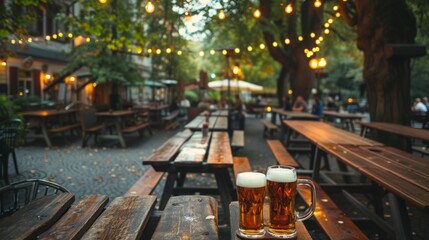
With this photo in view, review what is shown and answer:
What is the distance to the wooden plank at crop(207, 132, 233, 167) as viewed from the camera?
3.68 meters

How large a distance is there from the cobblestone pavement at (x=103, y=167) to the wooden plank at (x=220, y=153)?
88 cm

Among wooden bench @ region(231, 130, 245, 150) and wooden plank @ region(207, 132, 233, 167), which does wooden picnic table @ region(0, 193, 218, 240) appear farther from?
wooden bench @ region(231, 130, 245, 150)

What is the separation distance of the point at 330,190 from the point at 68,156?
22.8 feet

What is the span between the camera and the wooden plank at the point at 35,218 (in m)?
1.57

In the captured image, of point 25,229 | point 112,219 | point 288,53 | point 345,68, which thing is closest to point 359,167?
point 112,219

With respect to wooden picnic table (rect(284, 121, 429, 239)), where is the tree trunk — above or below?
above

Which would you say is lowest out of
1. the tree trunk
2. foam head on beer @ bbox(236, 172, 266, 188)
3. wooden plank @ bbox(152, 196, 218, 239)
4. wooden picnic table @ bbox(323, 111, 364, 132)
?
wooden picnic table @ bbox(323, 111, 364, 132)

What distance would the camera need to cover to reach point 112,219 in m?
1.79

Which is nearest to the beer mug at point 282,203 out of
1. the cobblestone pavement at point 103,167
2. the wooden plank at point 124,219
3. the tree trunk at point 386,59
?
the wooden plank at point 124,219

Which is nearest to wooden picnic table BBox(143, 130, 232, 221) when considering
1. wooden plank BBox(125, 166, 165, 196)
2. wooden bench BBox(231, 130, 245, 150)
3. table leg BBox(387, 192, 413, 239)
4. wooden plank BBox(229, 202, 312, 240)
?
wooden plank BBox(125, 166, 165, 196)

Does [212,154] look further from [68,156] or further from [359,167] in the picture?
[68,156]

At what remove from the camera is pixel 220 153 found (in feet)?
13.9

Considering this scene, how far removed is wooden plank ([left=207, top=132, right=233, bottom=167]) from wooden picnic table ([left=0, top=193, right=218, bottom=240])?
151 centimetres

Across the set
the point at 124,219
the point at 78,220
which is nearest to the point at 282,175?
the point at 124,219
